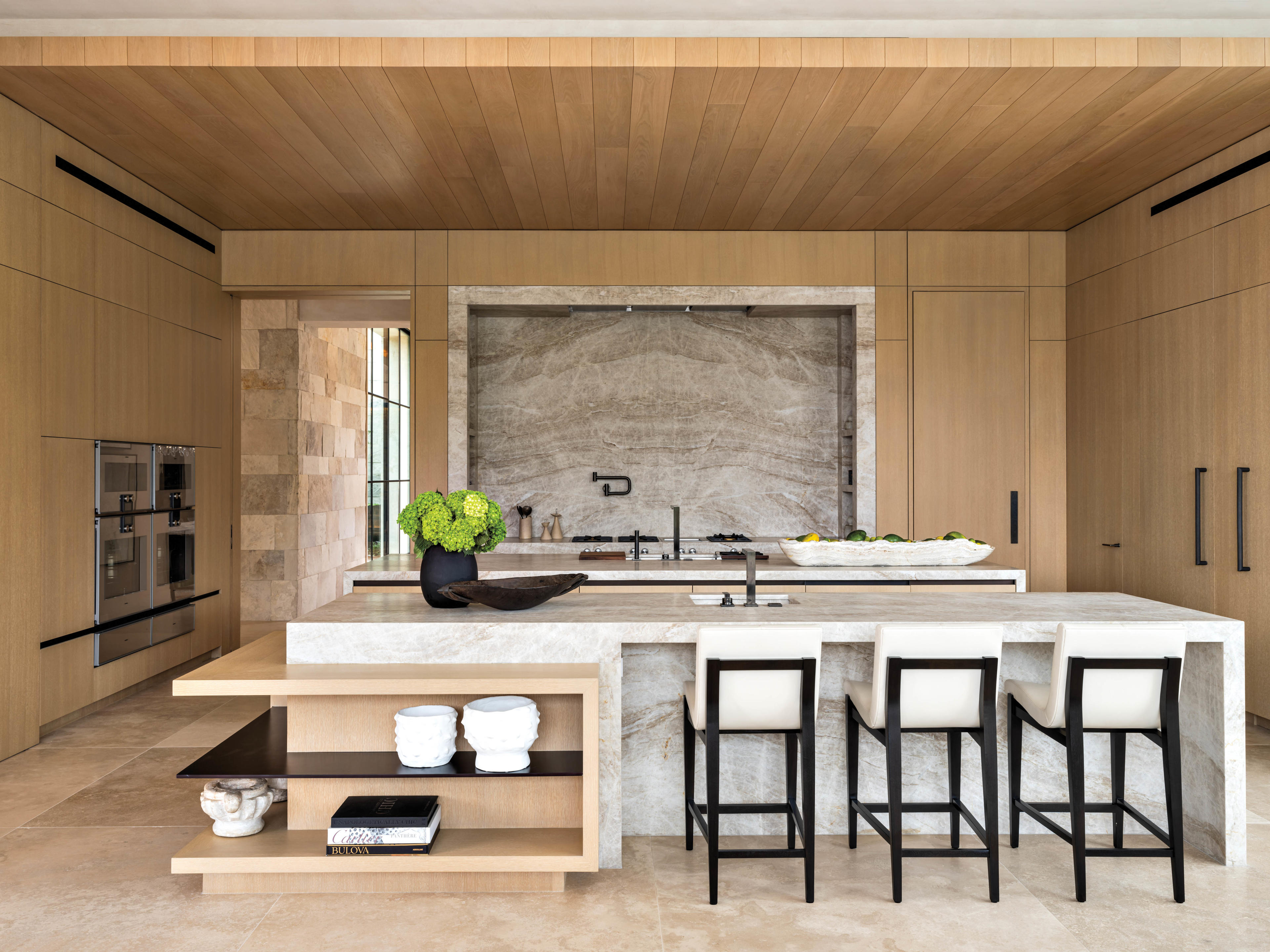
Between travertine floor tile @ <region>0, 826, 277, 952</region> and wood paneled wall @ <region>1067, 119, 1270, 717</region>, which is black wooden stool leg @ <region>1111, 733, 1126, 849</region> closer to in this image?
wood paneled wall @ <region>1067, 119, 1270, 717</region>

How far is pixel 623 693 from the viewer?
10.2ft

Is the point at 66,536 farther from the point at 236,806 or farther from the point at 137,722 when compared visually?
the point at 236,806

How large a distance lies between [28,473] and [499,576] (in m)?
2.26

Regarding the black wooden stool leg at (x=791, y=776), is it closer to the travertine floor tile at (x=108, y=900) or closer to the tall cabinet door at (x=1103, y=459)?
the travertine floor tile at (x=108, y=900)

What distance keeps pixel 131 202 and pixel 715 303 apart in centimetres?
363

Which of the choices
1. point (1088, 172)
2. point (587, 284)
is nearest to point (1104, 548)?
point (1088, 172)

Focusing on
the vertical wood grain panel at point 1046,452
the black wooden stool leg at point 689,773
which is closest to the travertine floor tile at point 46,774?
the black wooden stool leg at point 689,773

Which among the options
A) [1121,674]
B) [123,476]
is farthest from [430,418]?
[1121,674]

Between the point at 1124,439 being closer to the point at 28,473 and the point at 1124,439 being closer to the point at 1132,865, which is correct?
the point at 1132,865

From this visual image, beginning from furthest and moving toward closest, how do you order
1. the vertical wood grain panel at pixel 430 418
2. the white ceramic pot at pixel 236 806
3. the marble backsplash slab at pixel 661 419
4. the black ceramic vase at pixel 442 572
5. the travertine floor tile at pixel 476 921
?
1. the marble backsplash slab at pixel 661 419
2. the vertical wood grain panel at pixel 430 418
3. the black ceramic vase at pixel 442 572
4. the white ceramic pot at pixel 236 806
5. the travertine floor tile at pixel 476 921

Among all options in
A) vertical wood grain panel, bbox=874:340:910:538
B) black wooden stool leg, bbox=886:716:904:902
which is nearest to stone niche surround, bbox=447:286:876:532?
vertical wood grain panel, bbox=874:340:910:538

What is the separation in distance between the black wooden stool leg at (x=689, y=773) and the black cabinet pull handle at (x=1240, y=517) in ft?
10.5

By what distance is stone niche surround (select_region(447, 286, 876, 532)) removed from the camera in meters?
6.14

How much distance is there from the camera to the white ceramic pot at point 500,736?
2.53m
